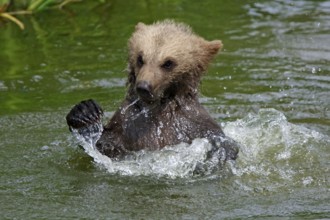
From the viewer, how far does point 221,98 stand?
33.2 ft

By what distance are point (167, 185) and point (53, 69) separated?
3865 millimetres

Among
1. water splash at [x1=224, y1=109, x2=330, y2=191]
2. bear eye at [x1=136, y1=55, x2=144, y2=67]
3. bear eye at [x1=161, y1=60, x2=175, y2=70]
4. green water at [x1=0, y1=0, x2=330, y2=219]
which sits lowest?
water splash at [x1=224, y1=109, x2=330, y2=191]

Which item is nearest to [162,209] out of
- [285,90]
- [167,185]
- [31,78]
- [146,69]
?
[167,185]

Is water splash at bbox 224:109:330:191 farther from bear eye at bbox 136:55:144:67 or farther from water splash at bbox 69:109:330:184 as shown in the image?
bear eye at bbox 136:55:144:67

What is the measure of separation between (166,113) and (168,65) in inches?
18.1

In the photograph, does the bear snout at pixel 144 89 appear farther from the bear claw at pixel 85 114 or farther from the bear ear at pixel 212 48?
the bear ear at pixel 212 48

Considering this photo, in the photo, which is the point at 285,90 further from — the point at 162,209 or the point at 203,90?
the point at 162,209

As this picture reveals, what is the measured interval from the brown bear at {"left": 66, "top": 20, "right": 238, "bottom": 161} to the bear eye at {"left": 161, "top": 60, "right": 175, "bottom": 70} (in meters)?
0.09

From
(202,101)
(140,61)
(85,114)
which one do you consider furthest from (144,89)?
(202,101)

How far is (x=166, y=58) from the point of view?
25.2 ft

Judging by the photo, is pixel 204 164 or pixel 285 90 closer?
pixel 204 164

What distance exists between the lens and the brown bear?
785cm

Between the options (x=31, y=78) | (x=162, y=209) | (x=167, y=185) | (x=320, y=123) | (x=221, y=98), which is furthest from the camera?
(x=31, y=78)

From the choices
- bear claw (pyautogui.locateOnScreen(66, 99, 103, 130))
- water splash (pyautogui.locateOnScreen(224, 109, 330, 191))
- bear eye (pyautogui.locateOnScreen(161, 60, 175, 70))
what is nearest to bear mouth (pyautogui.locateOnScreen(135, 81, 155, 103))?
bear eye (pyautogui.locateOnScreen(161, 60, 175, 70))
